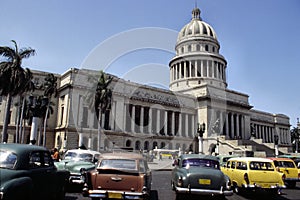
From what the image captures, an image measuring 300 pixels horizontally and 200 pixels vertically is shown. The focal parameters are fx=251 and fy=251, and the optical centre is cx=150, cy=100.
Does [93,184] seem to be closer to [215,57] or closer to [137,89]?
[137,89]

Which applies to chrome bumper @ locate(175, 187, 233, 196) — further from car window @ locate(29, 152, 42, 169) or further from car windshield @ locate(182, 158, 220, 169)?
car window @ locate(29, 152, 42, 169)

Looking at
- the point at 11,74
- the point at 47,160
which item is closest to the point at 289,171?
the point at 47,160

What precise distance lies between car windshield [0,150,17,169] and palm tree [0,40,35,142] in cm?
2237

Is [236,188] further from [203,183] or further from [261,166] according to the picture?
[203,183]

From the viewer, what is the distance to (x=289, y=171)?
1475 cm

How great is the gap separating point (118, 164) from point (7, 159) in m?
3.32

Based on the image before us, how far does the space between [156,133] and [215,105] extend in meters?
16.2

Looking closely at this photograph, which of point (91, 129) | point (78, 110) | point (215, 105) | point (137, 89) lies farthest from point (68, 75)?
point (215, 105)

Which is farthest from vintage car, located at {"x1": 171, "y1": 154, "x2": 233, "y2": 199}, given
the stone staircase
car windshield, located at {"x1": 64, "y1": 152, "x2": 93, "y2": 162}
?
the stone staircase

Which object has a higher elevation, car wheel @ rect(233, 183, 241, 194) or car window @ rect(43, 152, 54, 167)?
car window @ rect(43, 152, 54, 167)

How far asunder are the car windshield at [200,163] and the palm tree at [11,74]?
2212 centimetres

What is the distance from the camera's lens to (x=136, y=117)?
53.7 m

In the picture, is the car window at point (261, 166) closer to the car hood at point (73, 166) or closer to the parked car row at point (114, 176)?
the parked car row at point (114, 176)

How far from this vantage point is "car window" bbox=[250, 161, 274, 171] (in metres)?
11.2
